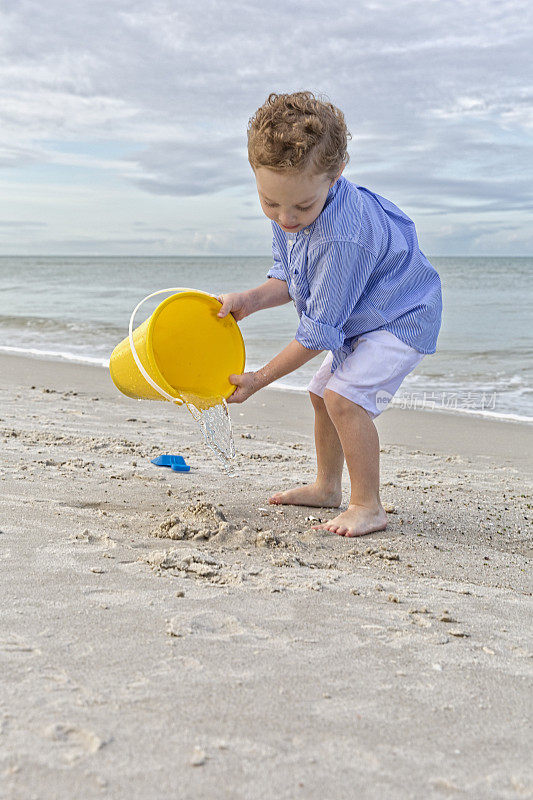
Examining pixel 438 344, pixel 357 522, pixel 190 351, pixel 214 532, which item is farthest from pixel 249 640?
pixel 438 344

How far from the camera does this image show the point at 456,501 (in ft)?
10.7

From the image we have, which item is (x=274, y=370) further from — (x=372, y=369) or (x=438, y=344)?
(x=438, y=344)

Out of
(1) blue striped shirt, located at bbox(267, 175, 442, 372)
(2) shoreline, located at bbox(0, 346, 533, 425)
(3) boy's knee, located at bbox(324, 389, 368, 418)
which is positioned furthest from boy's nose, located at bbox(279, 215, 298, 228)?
(2) shoreline, located at bbox(0, 346, 533, 425)

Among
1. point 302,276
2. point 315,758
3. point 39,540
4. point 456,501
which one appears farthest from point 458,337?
point 315,758

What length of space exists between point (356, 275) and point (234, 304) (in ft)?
1.68

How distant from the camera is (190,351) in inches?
119

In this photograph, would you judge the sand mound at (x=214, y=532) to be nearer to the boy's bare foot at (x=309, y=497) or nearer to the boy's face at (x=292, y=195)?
the boy's bare foot at (x=309, y=497)

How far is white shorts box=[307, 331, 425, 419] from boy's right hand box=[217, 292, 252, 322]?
0.44 meters

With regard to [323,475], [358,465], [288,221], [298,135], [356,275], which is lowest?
[323,475]

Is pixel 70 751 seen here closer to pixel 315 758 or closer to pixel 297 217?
pixel 315 758

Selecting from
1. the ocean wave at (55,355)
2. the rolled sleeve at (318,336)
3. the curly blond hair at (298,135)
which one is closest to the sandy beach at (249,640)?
the rolled sleeve at (318,336)

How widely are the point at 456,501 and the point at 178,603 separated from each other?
1.72m

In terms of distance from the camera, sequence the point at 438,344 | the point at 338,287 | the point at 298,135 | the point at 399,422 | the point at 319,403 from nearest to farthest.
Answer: the point at 298,135 < the point at 338,287 < the point at 319,403 < the point at 399,422 < the point at 438,344

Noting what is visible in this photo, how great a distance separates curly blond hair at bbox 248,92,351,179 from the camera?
2.22 m
